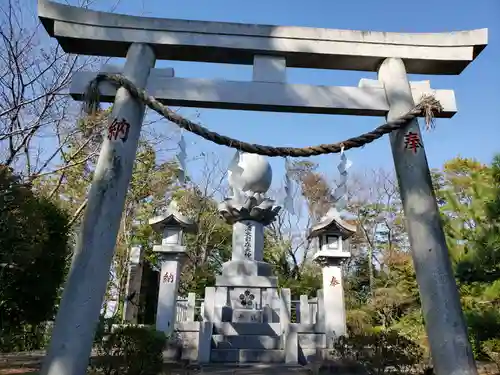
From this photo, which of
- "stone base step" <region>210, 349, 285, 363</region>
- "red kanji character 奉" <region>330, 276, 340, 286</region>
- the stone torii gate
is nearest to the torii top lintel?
the stone torii gate

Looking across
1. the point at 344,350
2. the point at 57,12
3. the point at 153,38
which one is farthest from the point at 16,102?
the point at 344,350

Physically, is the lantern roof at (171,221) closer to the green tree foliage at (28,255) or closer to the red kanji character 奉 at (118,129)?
the green tree foliage at (28,255)

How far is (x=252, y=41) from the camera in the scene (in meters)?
4.93

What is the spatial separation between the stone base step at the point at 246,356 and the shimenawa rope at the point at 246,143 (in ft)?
22.8

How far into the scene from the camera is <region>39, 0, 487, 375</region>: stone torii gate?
4.12 metres

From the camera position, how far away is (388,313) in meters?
17.7

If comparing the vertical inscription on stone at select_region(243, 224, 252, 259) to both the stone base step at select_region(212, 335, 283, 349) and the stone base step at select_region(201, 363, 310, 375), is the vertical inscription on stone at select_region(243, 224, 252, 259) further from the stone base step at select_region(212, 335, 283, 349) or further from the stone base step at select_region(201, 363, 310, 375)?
the stone base step at select_region(201, 363, 310, 375)

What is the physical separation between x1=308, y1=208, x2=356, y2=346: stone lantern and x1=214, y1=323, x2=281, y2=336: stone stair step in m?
1.30

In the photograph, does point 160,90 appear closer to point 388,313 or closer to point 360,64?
point 360,64

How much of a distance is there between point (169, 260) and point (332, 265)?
4578 mm

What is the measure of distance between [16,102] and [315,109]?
25.2 ft

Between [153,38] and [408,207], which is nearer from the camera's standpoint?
[408,207]

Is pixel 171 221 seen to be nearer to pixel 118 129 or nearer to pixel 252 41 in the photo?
pixel 118 129

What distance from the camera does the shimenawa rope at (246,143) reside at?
4.33 m
